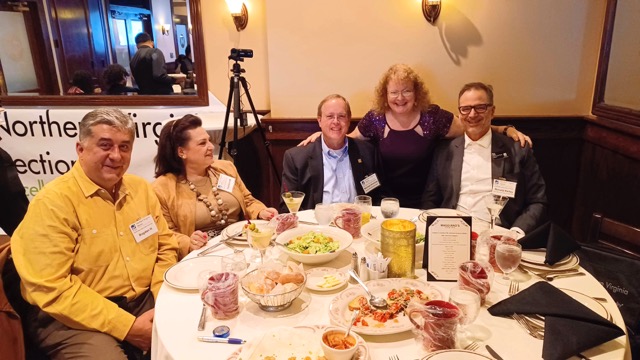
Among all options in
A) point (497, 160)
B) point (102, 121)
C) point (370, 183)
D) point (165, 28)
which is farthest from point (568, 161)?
point (165, 28)

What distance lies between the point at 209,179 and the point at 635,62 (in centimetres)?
306

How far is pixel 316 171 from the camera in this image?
260 cm

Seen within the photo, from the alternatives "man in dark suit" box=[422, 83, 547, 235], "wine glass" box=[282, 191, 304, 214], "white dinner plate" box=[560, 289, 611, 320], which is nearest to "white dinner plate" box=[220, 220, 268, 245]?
"wine glass" box=[282, 191, 304, 214]

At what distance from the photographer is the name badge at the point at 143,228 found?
1725 mm

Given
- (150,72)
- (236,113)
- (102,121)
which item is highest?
(150,72)

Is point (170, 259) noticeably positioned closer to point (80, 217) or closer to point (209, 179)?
point (80, 217)

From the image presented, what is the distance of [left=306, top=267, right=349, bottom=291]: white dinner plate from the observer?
1.37 m

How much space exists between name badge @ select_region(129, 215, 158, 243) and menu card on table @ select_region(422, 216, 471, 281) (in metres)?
1.15

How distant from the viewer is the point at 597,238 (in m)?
1.98

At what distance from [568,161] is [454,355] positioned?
10.2 ft

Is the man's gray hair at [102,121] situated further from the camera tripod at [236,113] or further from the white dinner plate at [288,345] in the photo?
the camera tripod at [236,113]

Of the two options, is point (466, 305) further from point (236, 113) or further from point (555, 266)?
point (236, 113)

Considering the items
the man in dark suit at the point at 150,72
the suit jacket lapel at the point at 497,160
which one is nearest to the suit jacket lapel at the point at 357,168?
the suit jacket lapel at the point at 497,160

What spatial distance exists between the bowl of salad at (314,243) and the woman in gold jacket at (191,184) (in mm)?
501
